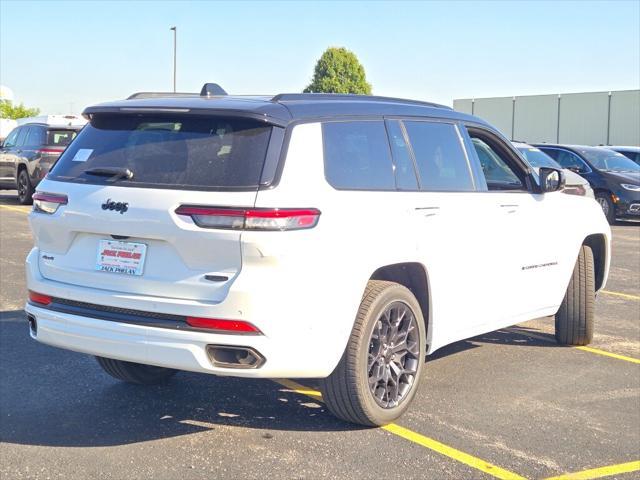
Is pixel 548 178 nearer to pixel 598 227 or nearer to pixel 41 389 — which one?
pixel 598 227

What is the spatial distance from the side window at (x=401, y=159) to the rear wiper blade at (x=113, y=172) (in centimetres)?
152

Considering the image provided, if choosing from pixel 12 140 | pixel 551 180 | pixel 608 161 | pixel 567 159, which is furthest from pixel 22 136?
pixel 551 180

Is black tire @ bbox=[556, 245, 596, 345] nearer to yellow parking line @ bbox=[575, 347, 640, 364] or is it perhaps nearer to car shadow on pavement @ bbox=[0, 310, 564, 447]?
yellow parking line @ bbox=[575, 347, 640, 364]

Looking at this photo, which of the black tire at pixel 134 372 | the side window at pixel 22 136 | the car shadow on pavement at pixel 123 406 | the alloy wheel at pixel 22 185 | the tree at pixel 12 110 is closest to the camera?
the car shadow on pavement at pixel 123 406

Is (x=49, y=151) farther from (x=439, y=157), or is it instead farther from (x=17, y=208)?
(x=439, y=157)

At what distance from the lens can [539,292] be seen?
6691 millimetres

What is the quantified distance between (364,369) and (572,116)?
50.9 metres

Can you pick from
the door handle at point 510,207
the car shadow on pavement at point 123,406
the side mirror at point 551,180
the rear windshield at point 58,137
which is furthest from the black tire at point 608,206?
the car shadow on pavement at point 123,406

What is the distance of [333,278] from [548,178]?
263 centimetres

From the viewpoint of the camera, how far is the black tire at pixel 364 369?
16.1ft

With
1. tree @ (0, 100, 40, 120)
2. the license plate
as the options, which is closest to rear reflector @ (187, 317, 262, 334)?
the license plate

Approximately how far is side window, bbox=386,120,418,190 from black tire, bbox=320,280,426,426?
0.62 meters

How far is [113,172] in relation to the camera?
4867 mm

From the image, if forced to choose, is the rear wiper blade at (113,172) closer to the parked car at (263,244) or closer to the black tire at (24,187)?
the parked car at (263,244)
